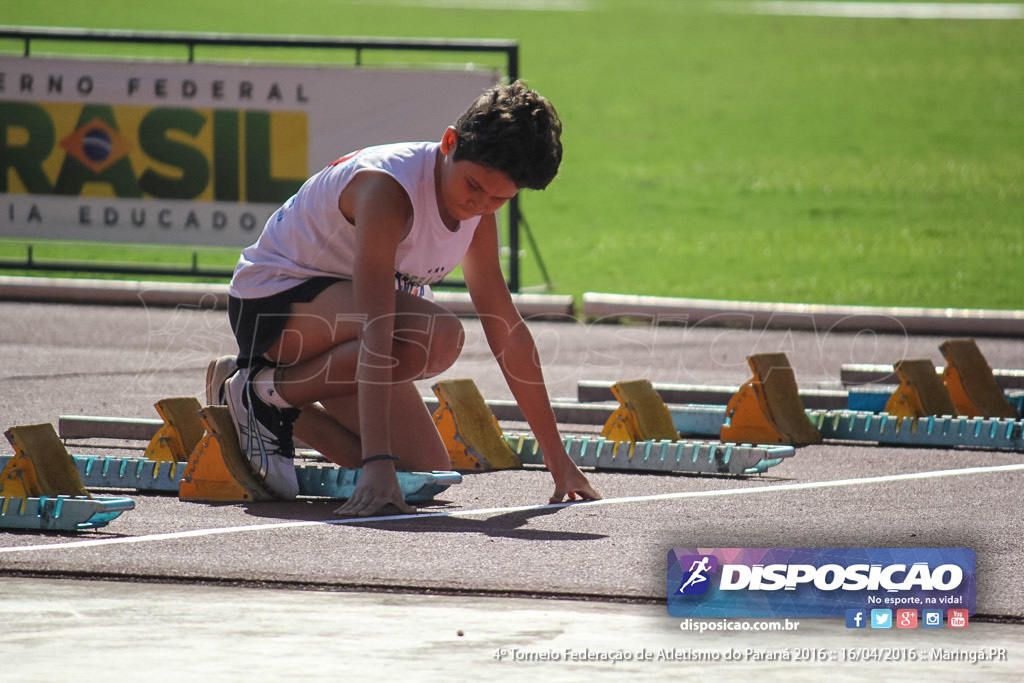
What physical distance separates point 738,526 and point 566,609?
115cm

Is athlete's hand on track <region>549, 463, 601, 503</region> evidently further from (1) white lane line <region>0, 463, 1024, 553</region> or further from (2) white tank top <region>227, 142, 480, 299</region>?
(2) white tank top <region>227, 142, 480, 299</region>

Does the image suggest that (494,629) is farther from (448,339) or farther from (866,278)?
(866,278)

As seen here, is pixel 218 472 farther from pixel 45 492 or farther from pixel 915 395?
pixel 915 395

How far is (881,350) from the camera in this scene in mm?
10320

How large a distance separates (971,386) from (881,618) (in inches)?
148

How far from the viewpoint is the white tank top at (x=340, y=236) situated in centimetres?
522

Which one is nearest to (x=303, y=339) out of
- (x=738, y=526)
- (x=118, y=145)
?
→ (x=738, y=526)

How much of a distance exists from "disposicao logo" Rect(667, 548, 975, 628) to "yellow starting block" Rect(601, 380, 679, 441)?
2.09 metres

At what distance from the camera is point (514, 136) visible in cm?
488

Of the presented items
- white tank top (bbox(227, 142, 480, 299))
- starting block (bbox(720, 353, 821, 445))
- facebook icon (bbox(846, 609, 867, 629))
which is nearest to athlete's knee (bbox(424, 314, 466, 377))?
white tank top (bbox(227, 142, 480, 299))

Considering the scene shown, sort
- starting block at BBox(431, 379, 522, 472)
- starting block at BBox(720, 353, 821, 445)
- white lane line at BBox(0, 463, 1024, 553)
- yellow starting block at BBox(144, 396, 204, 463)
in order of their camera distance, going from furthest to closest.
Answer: starting block at BBox(720, 353, 821, 445) → starting block at BBox(431, 379, 522, 472) → yellow starting block at BBox(144, 396, 204, 463) → white lane line at BBox(0, 463, 1024, 553)

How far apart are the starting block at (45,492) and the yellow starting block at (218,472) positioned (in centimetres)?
37

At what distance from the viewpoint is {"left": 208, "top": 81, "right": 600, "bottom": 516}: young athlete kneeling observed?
502 centimetres

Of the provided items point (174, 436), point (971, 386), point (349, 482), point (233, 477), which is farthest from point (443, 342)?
point (971, 386)
